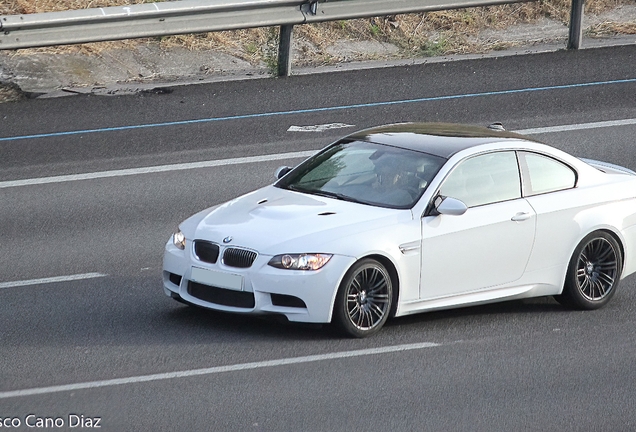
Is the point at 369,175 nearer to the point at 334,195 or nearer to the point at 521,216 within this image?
the point at 334,195

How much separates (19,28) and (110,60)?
2091 millimetres

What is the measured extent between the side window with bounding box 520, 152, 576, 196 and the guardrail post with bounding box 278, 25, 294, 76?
866cm

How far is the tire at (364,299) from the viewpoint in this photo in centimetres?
887

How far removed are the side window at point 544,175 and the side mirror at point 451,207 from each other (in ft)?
2.84

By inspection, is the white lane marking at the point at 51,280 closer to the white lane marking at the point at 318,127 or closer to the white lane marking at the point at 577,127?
the white lane marking at the point at 318,127

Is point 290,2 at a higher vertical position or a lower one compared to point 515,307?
higher

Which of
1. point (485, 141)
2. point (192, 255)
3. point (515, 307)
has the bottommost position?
point (515, 307)

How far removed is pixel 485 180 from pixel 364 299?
1.60m

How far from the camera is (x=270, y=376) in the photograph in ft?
26.9

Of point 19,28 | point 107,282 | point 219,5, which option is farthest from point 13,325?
point 219,5

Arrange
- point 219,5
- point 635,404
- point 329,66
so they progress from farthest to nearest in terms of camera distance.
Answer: point 329,66 → point 219,5 → point 635,404

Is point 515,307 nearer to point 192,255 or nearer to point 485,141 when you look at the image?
point 485,141

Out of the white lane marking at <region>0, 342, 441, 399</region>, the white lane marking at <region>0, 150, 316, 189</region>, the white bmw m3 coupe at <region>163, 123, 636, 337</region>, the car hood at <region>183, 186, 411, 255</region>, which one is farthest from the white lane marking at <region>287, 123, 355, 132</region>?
the white lane marking at <region>0, 342, 441, 399</region>

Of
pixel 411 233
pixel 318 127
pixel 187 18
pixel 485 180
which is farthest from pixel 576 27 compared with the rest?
pixel 411 233
